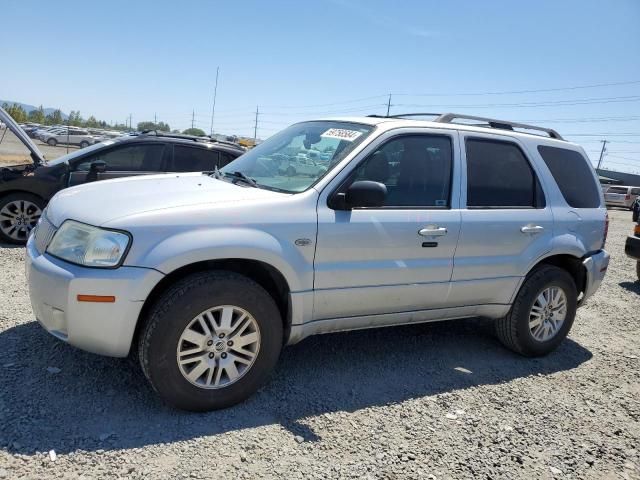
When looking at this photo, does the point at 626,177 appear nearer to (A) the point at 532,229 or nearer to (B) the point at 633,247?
(B) the point at 633,247

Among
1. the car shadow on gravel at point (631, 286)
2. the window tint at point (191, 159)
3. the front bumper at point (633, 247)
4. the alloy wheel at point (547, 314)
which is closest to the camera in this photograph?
the alloy wheel at point (547, 314)

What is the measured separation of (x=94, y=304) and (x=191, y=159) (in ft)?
15.9

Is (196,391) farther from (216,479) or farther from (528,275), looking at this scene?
(528,275)

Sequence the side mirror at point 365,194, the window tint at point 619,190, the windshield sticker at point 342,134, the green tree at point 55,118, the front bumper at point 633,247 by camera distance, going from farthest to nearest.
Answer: the green tree at point 55,118 → the window tint at point 619,190 → the front bumper at point 633,247 → the windshield sticker at point 342,134 → the side mirror at point 365,194

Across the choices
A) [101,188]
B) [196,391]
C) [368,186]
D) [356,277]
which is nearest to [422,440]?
[356,277]

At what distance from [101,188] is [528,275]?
3497 mm

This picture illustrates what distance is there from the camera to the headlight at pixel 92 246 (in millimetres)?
2758

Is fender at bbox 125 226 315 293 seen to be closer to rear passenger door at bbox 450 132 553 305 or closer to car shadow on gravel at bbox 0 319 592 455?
car shadow on gravel at bbox 0 319 592 455

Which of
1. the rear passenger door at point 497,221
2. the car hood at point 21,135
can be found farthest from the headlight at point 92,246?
the car hood at point 21,135

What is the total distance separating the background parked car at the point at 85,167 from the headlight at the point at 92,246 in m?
3.84

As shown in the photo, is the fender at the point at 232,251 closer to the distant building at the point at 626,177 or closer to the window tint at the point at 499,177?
the window tint at the point at 499,177

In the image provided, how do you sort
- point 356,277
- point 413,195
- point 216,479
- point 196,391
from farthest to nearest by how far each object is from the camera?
point 413,195
point 356,277
point 196,391
point 216,479

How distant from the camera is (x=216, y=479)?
2.53 meters

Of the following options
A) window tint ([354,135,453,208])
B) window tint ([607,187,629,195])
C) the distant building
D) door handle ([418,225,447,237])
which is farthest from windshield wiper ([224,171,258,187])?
the distant building
